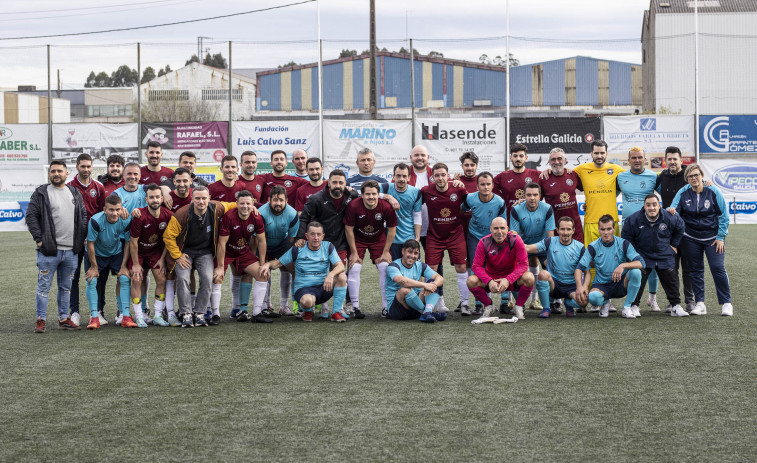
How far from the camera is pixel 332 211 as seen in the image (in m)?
8.38

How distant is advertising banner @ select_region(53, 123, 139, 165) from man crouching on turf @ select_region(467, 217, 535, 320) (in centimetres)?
1887

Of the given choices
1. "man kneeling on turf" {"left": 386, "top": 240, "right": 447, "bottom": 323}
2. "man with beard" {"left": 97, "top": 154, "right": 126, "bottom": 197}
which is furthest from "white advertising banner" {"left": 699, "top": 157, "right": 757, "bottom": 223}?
"man with beard" {"left": 97, "top": 154, "right": 126, "bottom": 197}

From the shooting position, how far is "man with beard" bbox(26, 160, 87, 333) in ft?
24.5

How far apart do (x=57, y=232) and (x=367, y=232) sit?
2962 millimetres

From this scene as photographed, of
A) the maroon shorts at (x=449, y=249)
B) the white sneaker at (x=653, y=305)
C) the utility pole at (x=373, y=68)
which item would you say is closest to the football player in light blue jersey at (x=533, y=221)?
the maroon shorts at (x=449, y=249)

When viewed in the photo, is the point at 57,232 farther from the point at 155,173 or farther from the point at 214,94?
the point at 214,94

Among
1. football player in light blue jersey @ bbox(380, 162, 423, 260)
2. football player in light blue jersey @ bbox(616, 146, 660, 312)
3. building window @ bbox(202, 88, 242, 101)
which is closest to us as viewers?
football player in light blue jersey @ bbox(380, 162, 423, 260)

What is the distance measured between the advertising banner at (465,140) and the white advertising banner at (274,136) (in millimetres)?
2835

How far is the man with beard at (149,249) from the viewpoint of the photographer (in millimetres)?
7676

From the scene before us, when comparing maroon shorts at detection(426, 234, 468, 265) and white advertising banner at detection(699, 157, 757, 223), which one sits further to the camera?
white advertising banner at detection(699, 157, 757, 223)

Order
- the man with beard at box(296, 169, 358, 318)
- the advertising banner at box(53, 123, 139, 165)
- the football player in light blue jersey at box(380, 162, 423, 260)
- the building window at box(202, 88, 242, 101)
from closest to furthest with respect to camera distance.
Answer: the man with beard at box(296, 169, 358, 318) → the football player in light blue jersey at box(380, 162, 423, 260) → the advertising banner at box(53, 123, 139, 165) → the building window at box(202, 88, 242, 101)

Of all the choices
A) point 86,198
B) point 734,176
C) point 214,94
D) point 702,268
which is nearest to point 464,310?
point 702,268

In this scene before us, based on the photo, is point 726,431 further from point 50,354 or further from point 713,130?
point 713,130

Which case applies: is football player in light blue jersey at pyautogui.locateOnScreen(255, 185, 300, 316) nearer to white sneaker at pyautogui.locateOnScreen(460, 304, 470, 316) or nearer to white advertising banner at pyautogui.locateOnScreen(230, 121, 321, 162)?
white sneaker at pyautogui.locateOnScreen(460, 304, 470, 316)
